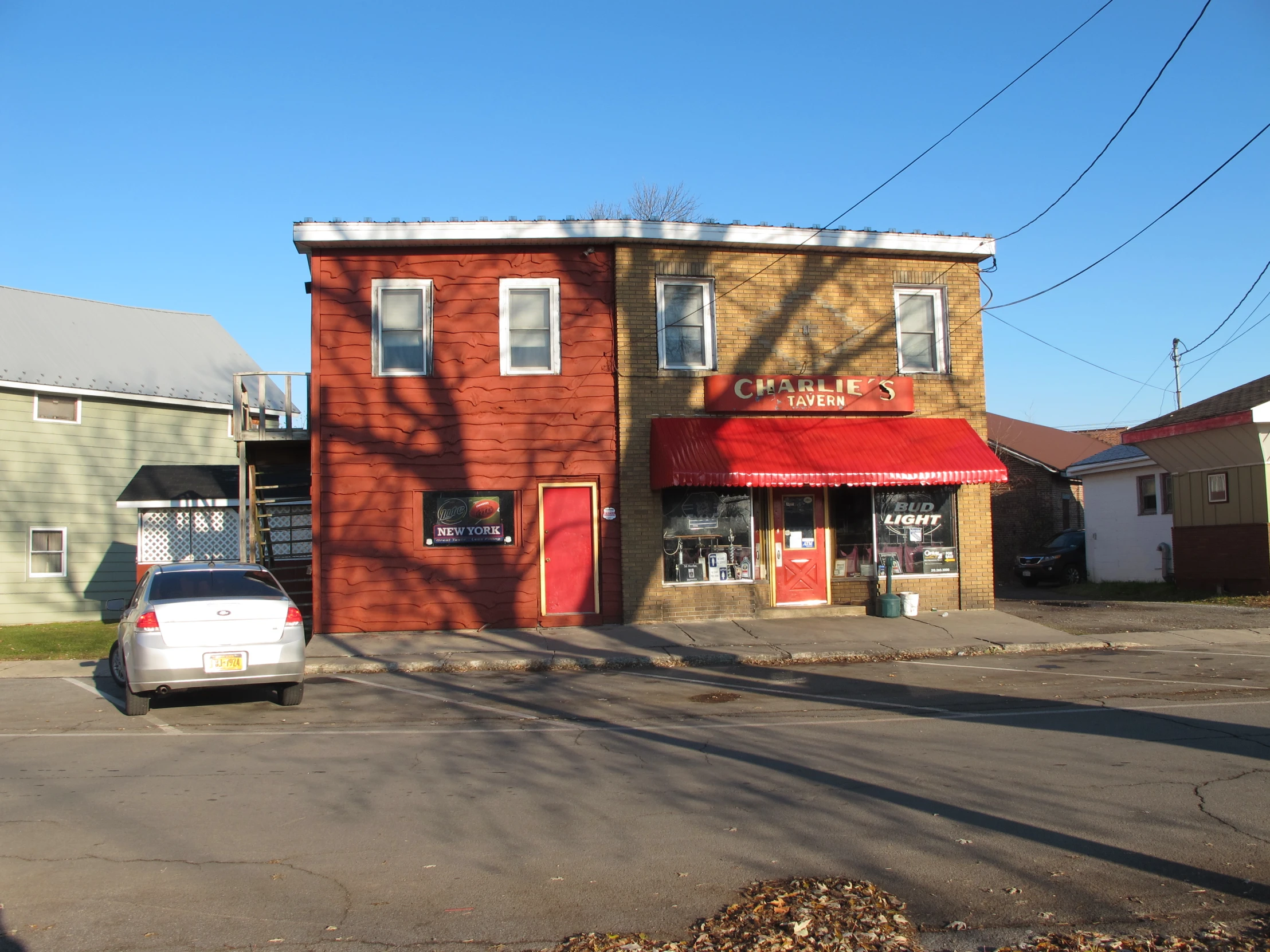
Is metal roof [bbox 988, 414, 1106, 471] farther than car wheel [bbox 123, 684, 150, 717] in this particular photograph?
Yes

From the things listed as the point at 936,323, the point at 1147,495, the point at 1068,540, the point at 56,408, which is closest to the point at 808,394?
the point at 936,323

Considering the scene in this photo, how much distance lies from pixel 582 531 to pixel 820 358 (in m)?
5.13

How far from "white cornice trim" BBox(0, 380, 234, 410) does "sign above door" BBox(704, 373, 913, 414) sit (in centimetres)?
1143

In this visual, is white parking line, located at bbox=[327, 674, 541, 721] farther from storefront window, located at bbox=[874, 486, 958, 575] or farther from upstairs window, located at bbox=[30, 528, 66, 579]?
upstairs window, located at bbox=[30, 528, 66, 579]

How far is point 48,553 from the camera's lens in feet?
74.3

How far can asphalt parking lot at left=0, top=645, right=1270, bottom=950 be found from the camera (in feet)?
15.2

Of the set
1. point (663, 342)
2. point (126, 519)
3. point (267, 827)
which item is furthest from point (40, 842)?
point (126, 519)

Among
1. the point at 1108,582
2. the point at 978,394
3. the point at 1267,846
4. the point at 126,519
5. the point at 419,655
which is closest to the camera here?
the point at 1267,846

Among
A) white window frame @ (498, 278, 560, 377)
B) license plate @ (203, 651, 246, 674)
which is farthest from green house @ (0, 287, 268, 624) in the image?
license plate @ (203, 651, 246, 674)

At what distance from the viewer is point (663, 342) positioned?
16891 millimetres

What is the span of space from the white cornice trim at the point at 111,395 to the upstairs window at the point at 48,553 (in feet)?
10.5

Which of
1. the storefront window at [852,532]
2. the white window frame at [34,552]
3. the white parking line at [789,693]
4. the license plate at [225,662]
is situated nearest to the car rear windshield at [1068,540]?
the storefront window at [852,532]

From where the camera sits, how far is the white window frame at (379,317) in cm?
1638

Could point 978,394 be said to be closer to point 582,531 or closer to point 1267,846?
point 582,531
